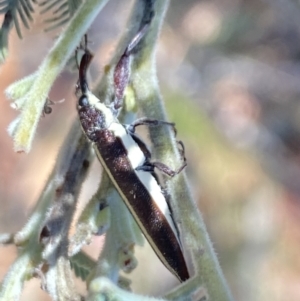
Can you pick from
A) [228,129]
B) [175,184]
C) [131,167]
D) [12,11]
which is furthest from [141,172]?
[228,129]

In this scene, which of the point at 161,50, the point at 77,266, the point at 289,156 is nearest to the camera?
the point at 77,266

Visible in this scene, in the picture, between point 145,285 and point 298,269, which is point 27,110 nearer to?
point 145,285

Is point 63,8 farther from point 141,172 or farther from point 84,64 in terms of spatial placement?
point 141,172

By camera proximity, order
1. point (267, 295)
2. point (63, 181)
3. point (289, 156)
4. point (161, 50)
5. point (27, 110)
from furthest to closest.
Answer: point (161, 50), point (289, 156), point (267, 295), point (63, 181), point (27, 110)

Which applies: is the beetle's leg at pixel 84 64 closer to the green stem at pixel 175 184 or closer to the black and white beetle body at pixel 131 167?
the black and white beetle body at pixel 131 167

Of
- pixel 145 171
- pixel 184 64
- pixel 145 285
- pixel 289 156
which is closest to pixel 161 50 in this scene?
pixel 184 64

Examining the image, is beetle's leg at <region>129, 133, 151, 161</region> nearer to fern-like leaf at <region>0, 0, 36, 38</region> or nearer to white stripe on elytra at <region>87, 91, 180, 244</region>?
white stripe on elytra at <region>87, 91, 180, 244</region>

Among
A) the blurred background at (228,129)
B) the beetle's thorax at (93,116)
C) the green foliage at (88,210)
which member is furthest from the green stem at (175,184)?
the blurred background at (228,129)
